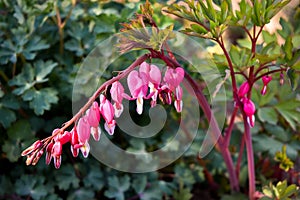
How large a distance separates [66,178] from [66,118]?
0.20m

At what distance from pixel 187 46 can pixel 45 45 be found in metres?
0.47

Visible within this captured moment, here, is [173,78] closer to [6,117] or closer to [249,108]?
[249,108]

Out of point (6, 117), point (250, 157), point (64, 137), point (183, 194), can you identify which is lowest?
point (183, 194)

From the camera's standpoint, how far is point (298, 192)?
3.71 ft

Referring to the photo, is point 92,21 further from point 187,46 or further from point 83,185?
point 83,185

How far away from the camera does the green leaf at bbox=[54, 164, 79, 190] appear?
4.42 feet

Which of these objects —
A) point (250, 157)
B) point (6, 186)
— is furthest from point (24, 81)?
point (250, 157)

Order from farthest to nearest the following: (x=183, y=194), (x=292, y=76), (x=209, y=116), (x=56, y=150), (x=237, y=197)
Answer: (x=183, y=194) → (x=237, y=197) → (x=209, y=116) → (x=292, y=76) → (x=56, y=150)

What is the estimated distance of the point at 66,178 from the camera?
53.7 inches

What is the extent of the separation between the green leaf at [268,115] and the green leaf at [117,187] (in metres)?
0.45

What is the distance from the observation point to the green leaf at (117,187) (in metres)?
1.34

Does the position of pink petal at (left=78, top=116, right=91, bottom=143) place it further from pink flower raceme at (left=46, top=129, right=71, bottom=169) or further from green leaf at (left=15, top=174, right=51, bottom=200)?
green leaf at (left=15, top=174, right=51, bottom=200)

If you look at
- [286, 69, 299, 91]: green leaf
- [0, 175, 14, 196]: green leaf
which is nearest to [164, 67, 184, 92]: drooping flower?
[286, 69, 299, 91]: green leaf

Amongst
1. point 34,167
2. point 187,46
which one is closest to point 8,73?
point 34,167
